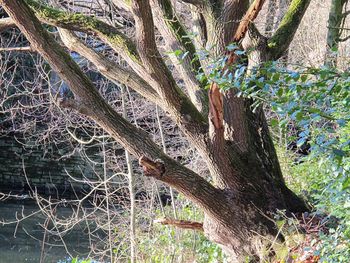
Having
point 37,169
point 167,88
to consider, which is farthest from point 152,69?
point 37,169

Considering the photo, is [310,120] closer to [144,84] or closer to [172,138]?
[144,84]

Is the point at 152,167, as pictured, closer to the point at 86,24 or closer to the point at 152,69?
the point at 152,69

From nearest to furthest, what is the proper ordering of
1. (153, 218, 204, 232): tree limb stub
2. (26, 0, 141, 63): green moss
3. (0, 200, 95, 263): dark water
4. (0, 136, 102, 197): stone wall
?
(26, 0, 141, 63): green moss
(153, 218, 204, 232): tree limb stub
(0, 200, 95, 263): dark water
(0, 136, 102, 197): stone wall

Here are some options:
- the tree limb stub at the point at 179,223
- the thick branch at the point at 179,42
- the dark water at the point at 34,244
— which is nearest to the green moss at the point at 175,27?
the thick branch at the point at 179,42

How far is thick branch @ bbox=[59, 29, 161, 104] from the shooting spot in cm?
513

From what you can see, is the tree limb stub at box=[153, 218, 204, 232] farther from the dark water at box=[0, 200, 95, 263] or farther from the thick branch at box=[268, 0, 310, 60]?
the dark water at box=[0, 200, 95, 263]

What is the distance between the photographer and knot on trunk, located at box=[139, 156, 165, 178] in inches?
170

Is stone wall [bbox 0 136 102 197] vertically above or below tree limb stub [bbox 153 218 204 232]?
below

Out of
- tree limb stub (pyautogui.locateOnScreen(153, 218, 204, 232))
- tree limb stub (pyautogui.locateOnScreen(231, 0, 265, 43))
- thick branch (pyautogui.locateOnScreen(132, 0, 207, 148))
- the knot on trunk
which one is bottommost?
tree limb stub (pyautogui.locateOnScreen(153, 218, 204, 232))

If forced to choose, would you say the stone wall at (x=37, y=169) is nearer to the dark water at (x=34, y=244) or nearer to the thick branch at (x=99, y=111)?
the dark water at (x=34, y=244)

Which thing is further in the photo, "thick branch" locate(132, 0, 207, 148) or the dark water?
the dark water

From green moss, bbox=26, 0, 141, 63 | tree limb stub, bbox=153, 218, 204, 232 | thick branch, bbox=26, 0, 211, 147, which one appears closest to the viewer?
thick branch, bbox=26, 0, 211, 147

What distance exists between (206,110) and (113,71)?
0.98 meters

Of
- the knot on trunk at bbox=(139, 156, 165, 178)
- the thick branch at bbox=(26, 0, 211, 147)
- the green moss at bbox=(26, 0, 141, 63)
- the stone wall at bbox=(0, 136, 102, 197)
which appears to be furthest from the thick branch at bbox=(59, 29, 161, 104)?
the stone wall at bbox=(0, 136, 102, 197)
